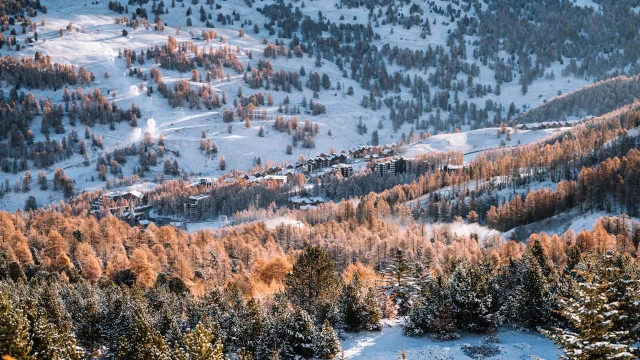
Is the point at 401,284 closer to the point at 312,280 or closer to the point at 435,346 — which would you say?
the point at 312,280

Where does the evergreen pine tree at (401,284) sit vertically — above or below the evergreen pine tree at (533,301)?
below

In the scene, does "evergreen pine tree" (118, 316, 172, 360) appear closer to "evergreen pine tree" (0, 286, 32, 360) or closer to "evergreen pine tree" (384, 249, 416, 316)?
"evergreen pine tree" (0, 286, 32, 360)

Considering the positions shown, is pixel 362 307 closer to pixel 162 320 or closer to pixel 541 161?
pixel 162 320

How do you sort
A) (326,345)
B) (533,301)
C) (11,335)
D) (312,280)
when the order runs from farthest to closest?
(312,280)
(533,301)
(326,345)
(11,335)

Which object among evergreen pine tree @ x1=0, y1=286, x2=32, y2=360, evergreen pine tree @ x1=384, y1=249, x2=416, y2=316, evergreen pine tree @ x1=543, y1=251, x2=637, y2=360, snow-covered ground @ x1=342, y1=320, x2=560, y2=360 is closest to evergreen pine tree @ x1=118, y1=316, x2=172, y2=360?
evergreen pine tree @ x1=0, y1=286, x2=32, y2=360

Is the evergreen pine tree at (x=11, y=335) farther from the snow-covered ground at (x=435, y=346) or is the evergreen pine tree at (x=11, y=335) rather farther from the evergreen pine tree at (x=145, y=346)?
the snow-covered ground at (x=435, y=346)

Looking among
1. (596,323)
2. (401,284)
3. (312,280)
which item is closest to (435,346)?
(401,284)

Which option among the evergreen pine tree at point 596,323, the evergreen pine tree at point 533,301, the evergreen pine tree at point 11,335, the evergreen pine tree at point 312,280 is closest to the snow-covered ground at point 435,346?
the evergreen pine tree at point 533,301

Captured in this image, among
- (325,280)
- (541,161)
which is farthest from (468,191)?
(325,280)
